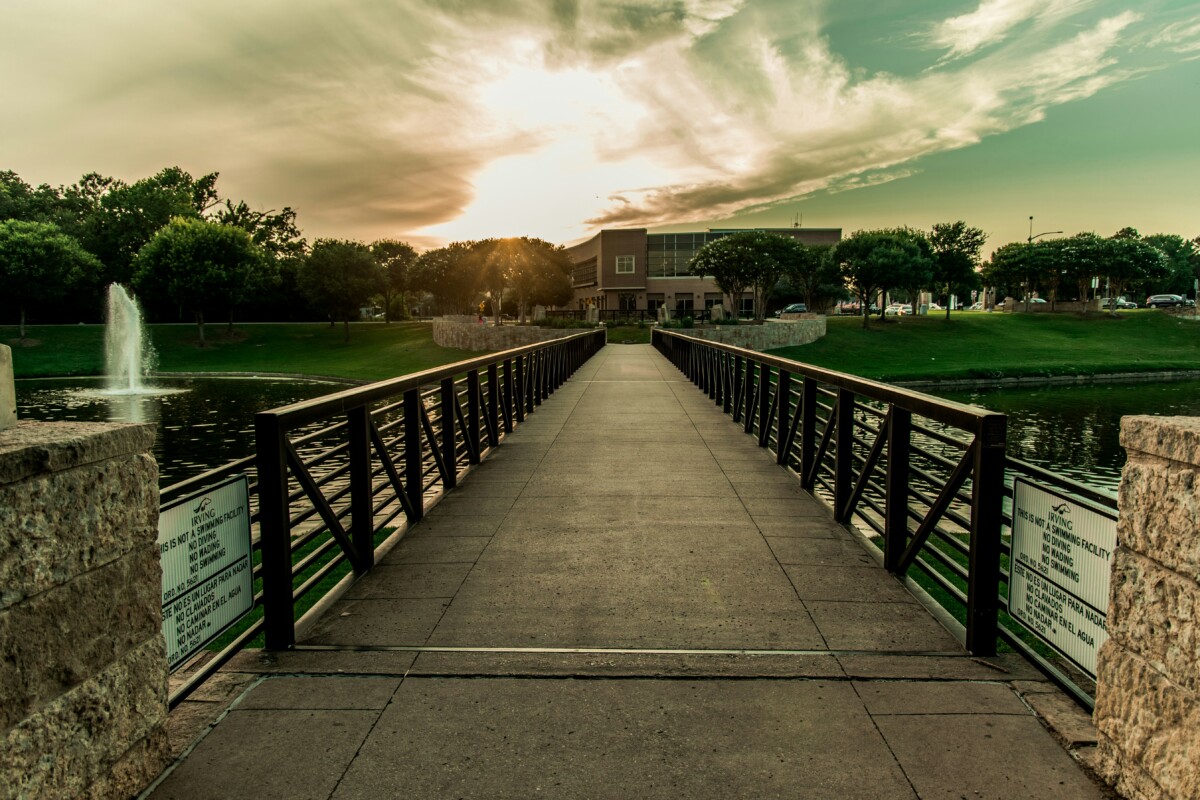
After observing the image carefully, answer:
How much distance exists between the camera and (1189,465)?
2246 millimetres

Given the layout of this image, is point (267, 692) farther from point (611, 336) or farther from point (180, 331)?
point (180, 331)

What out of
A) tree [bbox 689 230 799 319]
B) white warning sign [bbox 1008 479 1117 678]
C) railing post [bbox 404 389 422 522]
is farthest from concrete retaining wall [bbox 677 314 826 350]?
white warning sign [bbox 1008 479 1117 678]

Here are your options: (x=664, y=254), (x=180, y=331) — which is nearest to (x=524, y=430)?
(x=180, y=331)

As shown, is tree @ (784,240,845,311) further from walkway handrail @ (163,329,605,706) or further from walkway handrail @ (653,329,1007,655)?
walkway handrail @ (163,329,605,706)

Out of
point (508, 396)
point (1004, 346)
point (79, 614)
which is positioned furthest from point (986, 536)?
point (1004, 346)

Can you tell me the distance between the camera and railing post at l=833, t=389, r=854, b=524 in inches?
241

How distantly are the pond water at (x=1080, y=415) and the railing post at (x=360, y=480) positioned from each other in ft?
37.5

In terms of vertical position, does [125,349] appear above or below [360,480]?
below

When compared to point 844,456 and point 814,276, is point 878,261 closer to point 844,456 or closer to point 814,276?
point 814,276

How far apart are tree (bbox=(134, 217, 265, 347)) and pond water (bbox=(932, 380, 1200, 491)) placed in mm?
48644

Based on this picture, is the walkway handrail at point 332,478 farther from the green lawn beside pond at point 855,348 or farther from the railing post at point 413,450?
the green lawn beside pond at point 855,348

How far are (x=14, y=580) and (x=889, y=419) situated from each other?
4.46 metres

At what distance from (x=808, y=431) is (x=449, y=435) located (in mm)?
3507

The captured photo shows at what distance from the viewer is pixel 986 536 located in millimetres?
3666
